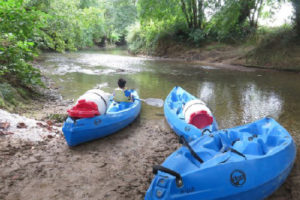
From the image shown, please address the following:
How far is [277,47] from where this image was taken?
1180 centimetres

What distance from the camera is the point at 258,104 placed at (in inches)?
244

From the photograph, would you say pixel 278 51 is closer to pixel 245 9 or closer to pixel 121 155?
pixel 245 9

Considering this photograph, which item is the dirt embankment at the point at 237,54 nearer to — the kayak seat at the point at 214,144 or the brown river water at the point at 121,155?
the brown river water at the point at 121,155

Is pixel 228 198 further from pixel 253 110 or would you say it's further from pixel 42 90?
pixel 42 90

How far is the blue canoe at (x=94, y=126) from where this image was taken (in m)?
3.68

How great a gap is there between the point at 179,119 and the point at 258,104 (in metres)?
3.20

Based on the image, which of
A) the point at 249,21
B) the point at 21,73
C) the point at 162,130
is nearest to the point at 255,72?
the point at 249,21

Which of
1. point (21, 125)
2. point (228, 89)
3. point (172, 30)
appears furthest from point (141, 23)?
point (21, 125)

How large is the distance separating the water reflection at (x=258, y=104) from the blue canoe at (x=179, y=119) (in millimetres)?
1522

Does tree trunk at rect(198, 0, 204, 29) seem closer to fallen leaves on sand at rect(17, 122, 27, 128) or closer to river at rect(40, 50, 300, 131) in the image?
river at rect(40, 50, 300, 131)

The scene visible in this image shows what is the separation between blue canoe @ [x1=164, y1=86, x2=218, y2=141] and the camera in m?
3.70

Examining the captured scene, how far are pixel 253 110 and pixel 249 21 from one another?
1141 centimetres

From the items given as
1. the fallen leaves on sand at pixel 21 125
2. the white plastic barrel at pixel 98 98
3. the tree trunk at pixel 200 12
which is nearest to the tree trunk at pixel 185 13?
the tree trunk at pixel 200 12

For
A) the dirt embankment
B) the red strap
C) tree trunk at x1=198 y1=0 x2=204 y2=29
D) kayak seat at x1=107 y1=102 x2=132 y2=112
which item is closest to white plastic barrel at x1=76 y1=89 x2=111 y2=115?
the red strap
